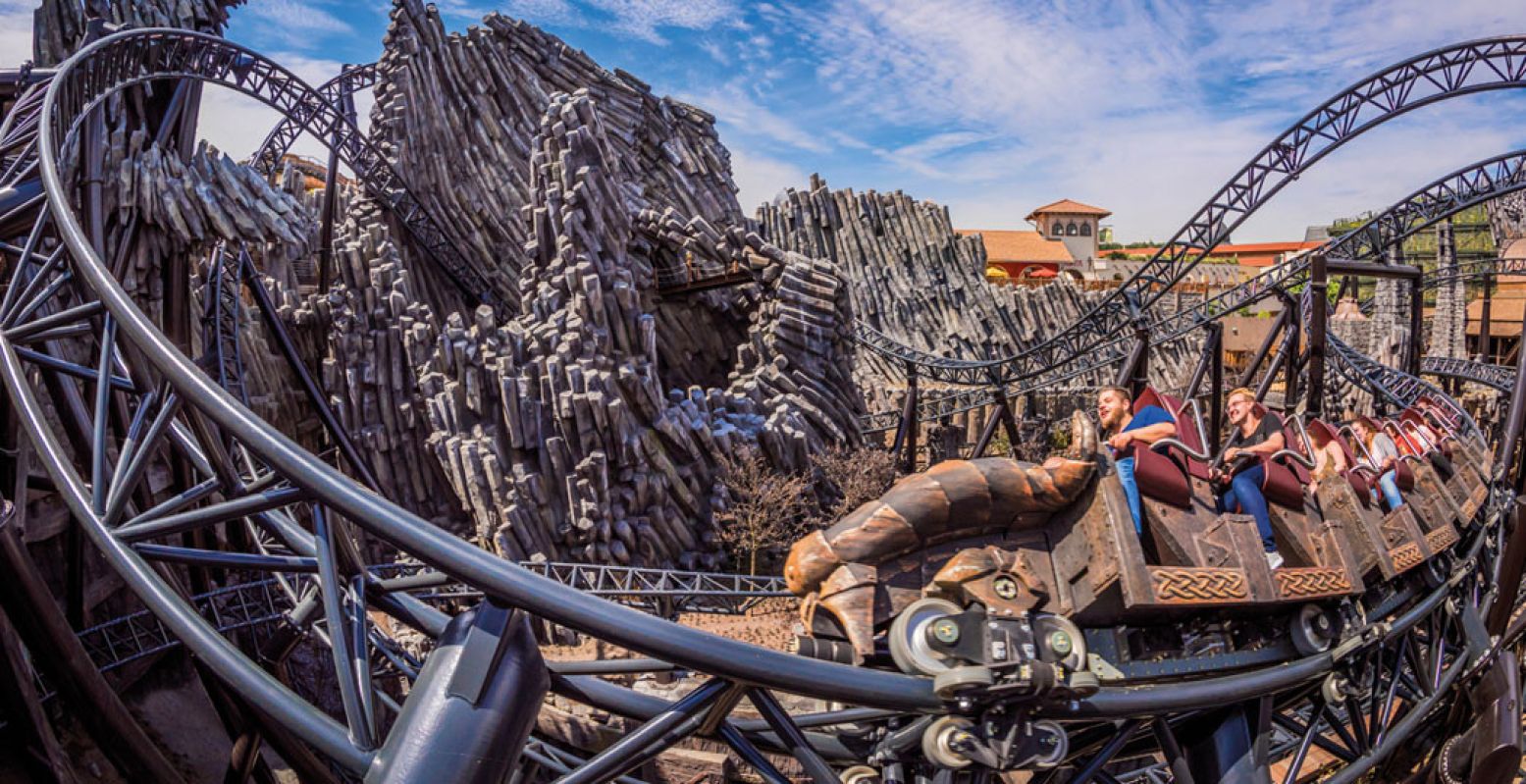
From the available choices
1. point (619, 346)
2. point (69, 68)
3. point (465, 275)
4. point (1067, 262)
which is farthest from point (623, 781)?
point (1067, 262)

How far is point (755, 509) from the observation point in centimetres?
1434

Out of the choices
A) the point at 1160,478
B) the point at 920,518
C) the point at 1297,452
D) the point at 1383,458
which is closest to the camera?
the point at 920,518

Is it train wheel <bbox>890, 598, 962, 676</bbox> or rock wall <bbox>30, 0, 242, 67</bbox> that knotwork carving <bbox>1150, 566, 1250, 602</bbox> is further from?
rock wall <bbox>30, 0, 242, 67</bbox>

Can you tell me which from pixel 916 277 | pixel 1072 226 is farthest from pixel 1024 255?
pixel 916 277

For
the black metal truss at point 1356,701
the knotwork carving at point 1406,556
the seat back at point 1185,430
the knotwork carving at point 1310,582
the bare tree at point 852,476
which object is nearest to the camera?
the black metal truss at point 1356,701

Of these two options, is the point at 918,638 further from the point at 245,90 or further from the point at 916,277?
the point at 916,277

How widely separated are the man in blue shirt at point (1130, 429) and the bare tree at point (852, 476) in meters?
10.5

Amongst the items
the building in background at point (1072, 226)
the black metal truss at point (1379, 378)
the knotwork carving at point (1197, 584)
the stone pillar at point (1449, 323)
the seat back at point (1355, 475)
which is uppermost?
the building in background at point (1072, 226)

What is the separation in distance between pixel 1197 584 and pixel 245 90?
14.5 meters

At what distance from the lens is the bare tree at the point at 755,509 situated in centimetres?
1425

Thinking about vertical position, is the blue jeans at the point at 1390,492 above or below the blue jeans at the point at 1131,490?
below

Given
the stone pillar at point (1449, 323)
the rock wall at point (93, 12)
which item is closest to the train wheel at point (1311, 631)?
the rock wall at point (93, 12)

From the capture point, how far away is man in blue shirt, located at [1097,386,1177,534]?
12.5 ft

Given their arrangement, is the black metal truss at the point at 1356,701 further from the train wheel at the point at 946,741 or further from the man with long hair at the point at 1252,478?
the man with long hair at the point at 1252,478
